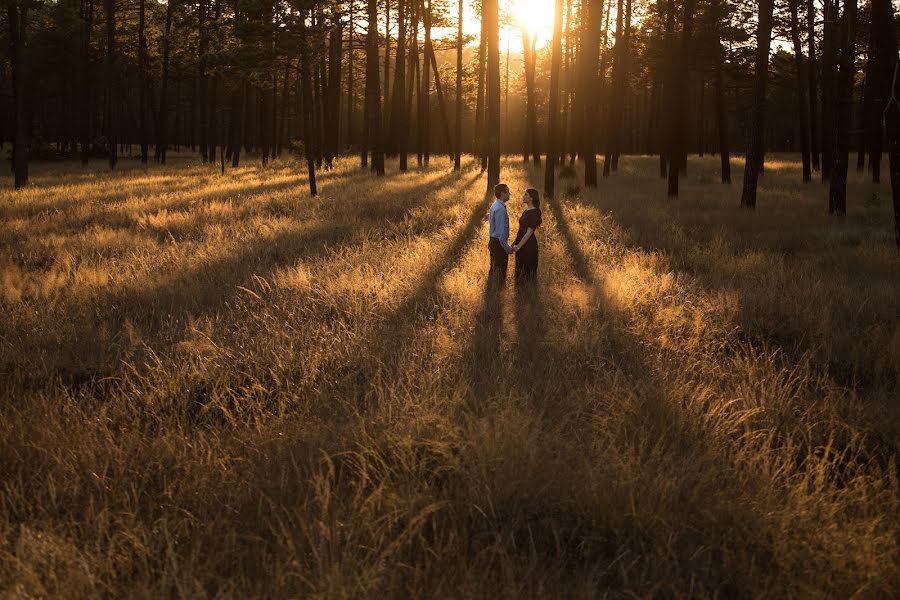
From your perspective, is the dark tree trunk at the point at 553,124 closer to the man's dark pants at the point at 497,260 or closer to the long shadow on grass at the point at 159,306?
the long shadow on grass at the point at 159,306

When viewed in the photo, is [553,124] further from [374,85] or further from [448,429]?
[448,429]

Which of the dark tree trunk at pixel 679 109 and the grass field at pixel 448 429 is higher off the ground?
the dark tree trunk at pixel 679 109

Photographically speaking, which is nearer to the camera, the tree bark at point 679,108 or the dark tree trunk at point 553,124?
the tree bark at point 679,108

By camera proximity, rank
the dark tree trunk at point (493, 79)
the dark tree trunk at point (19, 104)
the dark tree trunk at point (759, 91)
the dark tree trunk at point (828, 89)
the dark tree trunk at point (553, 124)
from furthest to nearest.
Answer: the dark tree trunk at point (828, 89)
the dark tree trunk at point (19, 104)
the dark tree trunk at point (553, 124)
the dark tree trunk at point (493, 79)
the dark tree trunk at point (759, 91)

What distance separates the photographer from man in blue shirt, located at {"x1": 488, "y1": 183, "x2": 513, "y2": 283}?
8.13 metres

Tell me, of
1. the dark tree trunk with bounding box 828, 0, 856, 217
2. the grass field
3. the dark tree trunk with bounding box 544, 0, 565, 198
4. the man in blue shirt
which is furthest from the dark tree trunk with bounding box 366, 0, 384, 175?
the man in blue shirt

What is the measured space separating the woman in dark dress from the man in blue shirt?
159mm

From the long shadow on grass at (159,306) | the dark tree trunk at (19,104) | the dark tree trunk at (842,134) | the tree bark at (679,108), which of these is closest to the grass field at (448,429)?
the long shadow on grass at (159,306)

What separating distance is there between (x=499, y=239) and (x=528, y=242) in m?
0.36

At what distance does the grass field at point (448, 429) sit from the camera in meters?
2.60

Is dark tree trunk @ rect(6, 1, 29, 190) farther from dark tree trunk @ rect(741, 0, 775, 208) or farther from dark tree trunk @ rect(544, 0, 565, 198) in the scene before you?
dark tree trunk @ rect(741, 0, 775, 208)

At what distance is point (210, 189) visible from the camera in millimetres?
21078

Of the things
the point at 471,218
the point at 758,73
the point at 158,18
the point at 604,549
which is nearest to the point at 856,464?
the point at 604,549

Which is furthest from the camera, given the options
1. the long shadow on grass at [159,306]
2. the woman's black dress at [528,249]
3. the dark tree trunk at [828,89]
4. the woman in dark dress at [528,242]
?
the dark tree trunk at [828,89]
